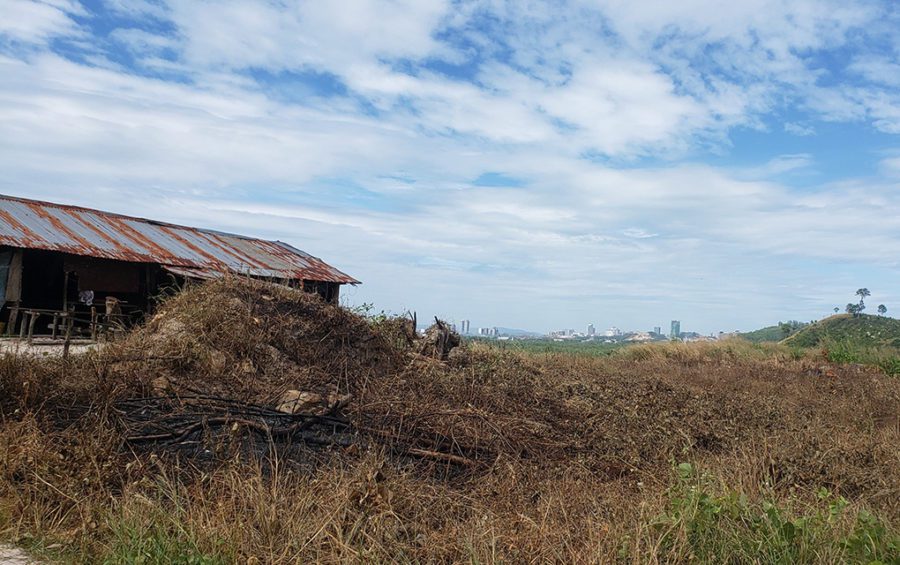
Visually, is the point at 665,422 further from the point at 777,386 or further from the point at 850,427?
the point at 777,386

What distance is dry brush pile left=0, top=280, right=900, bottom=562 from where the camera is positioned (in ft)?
13.2

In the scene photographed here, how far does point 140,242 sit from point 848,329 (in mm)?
27655

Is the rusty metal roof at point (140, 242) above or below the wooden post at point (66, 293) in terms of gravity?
above

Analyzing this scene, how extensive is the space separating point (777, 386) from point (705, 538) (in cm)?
946

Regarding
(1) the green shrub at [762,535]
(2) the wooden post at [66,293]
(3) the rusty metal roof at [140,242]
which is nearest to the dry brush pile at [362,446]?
(1) the green shrub at [762,535]

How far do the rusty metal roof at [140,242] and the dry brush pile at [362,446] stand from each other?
6284mm

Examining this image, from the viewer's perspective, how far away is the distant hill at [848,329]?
2523 centimetres

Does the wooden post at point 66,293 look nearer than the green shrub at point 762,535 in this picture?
No

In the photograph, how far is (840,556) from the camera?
3566 millimetres

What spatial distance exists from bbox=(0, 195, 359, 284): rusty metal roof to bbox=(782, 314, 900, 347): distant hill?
57.3 ft

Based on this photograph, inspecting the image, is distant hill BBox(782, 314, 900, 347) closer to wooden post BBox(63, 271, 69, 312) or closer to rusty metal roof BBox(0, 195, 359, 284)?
rusty metal roof BBox(0, 195, 359, 284)

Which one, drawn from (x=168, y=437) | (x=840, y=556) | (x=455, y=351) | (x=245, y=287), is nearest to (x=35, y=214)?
(x=245, y=287)

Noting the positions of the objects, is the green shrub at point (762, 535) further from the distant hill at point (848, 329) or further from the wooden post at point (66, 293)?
the distant hill at point (848, 329)

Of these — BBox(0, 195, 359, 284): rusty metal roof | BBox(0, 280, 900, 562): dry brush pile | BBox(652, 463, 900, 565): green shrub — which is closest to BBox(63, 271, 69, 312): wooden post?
BBox(0, 195, 359, 284): rusty metal roof
